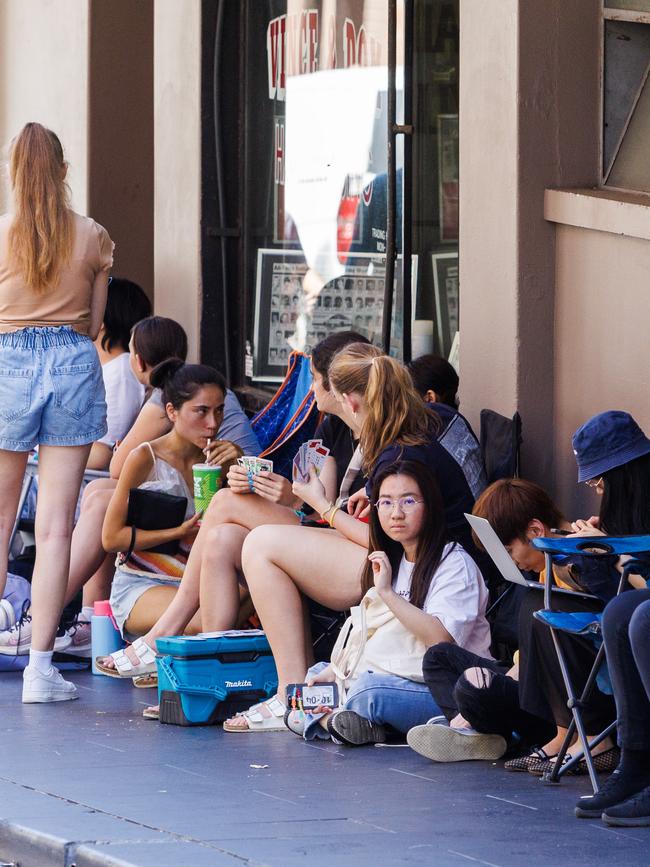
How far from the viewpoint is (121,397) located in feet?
28.4

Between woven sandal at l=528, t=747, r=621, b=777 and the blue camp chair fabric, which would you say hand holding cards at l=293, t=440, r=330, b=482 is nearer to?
the blue camp chair fabric

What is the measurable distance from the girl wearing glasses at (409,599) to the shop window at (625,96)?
5.84 feet

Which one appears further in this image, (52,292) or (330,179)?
(330,179)

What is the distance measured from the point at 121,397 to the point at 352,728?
3376mm

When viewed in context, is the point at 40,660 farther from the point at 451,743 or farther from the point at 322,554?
the point at 451,743

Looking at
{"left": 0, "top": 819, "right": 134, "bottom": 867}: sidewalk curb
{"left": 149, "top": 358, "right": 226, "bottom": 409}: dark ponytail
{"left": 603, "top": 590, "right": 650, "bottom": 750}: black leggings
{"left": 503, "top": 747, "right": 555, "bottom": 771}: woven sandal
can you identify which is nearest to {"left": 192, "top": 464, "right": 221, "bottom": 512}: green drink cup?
{"left": 149, "top": 358, "right": 226, "bottom": 409}: dark ponytail

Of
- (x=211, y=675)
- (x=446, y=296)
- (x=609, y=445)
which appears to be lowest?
(x=211, y=675)

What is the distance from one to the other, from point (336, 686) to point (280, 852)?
1638mm

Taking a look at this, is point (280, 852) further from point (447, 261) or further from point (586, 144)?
point (447, 261)

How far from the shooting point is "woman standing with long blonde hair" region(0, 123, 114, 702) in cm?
642

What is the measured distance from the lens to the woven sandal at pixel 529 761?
17.3ft

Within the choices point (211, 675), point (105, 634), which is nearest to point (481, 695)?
point (211, 675)

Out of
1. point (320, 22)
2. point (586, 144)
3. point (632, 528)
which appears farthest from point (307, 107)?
point (632, 528)

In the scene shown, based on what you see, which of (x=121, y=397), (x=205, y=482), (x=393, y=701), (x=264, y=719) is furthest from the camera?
(x=121, y=397)
